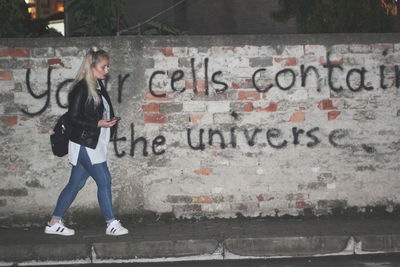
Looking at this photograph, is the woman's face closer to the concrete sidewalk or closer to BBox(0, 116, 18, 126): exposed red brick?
BBox(0, 116, 18, 126): exposed red brick

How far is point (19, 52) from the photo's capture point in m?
5.20

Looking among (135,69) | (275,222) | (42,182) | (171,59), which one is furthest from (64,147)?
(275,222)

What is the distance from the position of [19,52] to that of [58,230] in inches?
73.6

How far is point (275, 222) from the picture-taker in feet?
17.4

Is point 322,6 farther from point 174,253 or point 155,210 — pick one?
point 174,253

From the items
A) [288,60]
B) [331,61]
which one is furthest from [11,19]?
[331,61]

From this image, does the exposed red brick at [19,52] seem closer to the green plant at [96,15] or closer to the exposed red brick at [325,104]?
the green plant at [96,15]

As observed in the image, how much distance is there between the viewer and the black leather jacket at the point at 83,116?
4.61m

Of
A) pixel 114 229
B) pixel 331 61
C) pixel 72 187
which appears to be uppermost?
pixel 331 61

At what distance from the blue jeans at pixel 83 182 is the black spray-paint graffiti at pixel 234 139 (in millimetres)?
579

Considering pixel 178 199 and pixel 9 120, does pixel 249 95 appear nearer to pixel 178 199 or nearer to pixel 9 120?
pixel 178 199

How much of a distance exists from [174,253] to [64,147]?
1488 mm

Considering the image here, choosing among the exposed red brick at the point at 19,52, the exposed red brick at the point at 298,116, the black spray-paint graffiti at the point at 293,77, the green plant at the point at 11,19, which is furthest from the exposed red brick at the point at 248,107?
the green plant at the point at 11,19

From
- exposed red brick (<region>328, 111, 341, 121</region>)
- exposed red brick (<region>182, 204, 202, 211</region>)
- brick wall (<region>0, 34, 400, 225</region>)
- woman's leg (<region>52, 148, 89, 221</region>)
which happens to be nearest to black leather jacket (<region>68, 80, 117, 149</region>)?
woman's leg (<region>52, 148, 89, 221</region>)
